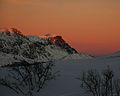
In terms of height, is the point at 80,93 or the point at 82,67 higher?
the point at 82,67

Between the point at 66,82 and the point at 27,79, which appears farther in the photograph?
the point at 66,82

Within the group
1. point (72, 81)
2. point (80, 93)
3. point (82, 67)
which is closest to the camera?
point (80, 93)

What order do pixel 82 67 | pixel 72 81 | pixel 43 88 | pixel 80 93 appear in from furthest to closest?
pixel 82 67 → pixel 72 81 → pixel 43 88 → pixel 80 93

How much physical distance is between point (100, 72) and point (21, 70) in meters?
16.5

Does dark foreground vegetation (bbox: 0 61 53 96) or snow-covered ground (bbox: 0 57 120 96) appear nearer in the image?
snow-covered ground (bbox: 0 57 120 96)

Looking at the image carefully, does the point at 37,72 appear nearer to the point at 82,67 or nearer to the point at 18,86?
the point at 18,86

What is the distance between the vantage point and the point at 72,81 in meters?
80.8

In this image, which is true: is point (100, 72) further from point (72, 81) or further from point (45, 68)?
point (45, 68)

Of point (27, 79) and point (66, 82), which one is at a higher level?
point (27, 79)

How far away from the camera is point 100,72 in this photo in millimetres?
84812

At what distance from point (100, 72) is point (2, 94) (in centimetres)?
2307

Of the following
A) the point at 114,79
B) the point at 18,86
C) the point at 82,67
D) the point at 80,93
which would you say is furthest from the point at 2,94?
the point at 82,67

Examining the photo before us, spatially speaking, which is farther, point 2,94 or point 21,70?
point 21,70

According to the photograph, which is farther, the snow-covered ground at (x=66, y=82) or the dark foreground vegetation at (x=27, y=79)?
the dark foreground vegetation at (x=27, y=79)
